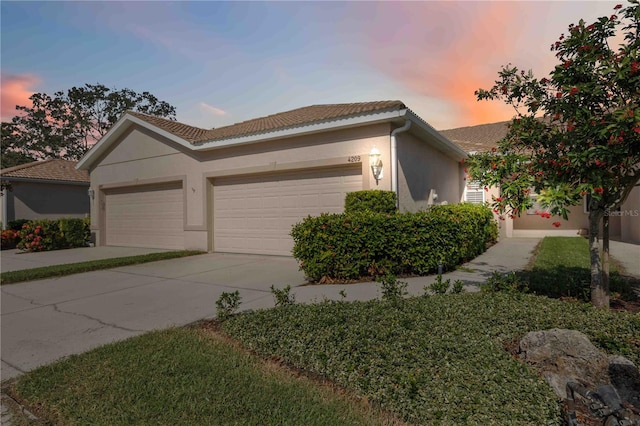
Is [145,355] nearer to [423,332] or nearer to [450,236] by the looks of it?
[423,332]

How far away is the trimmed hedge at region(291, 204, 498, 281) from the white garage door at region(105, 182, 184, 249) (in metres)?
7.39

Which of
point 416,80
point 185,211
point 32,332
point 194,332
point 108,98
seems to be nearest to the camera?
point 194,332

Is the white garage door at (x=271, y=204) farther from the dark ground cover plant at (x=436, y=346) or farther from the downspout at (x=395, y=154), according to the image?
the dark ground cover plant at (x=436, y=346)

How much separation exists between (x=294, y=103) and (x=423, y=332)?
11359 mm

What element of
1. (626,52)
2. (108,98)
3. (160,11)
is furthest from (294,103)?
(108,98)

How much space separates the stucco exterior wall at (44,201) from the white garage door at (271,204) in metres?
13.4

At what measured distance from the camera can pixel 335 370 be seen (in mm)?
2959

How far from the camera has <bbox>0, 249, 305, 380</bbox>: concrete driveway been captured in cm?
407

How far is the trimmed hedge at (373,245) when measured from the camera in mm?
6766

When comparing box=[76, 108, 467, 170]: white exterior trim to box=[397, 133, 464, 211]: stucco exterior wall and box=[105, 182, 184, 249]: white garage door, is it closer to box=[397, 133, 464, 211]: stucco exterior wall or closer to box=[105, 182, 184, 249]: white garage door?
box=[397, 133, 464, 211]: stucco exterior wall

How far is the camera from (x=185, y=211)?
40.2 feet

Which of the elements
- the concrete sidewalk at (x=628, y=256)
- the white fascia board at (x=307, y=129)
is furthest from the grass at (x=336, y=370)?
the white fascia board at (x=307, y=129)

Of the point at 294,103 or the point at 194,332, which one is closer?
the point at 194,332

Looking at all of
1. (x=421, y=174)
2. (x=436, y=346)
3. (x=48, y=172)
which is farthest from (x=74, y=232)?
(x=436, y=346)
